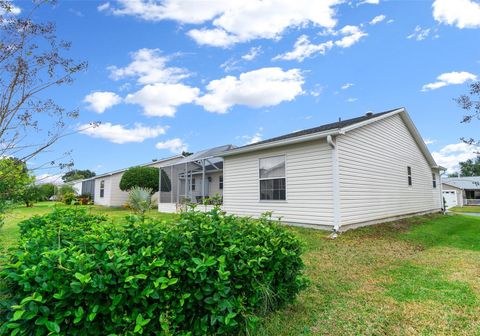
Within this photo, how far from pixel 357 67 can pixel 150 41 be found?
24.3 feet

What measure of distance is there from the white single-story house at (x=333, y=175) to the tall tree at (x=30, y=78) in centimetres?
614

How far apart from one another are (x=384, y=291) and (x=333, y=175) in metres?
4.60

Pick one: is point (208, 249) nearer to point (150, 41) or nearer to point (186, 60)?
point (150, 41)

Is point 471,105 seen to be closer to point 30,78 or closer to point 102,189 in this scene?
point 30,78

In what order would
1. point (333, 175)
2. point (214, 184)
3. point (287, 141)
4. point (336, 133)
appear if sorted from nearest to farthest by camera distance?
point (336, 133) < point (333, 175) < point (287, 141) < point (214, 184)

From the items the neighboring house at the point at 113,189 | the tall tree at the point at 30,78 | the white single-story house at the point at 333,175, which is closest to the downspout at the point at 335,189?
the white single-story house at the point at 333,175

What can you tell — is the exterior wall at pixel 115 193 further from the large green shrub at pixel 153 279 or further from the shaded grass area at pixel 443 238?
the large green shrub at pixel 153 279

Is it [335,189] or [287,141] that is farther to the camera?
[287,141]

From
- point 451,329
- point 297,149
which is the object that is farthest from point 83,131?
point 297,149

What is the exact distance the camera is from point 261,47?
35.7 feet

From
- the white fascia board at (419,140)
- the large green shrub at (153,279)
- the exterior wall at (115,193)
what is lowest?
the large green shrub at (153,279)

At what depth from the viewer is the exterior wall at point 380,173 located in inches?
337

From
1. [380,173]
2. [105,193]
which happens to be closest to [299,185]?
[380,173]

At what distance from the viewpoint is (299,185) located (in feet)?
29.4
